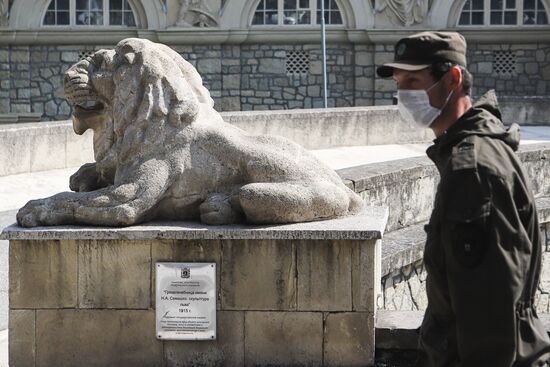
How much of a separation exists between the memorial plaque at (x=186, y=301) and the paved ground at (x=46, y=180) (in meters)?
0.96

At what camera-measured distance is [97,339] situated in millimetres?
5871

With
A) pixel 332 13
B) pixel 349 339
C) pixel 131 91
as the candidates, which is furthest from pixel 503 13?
pixel 349 339

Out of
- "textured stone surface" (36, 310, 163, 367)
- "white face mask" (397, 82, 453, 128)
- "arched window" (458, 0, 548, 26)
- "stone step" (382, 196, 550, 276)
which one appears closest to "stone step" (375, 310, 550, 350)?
"textured stone surface" (36, 310, 163, 367)

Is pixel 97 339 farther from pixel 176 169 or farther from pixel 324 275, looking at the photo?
pixel 324 275

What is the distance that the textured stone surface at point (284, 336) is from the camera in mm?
5785

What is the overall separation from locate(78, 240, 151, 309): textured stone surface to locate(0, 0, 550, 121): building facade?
23808mm

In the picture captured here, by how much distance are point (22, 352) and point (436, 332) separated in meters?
2.87

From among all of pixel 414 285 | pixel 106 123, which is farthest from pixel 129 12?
pixel 106 123

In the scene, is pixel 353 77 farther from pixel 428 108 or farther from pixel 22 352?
pixel 428 108

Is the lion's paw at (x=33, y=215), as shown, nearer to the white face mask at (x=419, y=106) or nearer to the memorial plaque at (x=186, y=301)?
the memorial plaque at (x=186, y=301)

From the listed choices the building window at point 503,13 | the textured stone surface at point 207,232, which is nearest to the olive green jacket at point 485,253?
the textured stone surface at point 207,232

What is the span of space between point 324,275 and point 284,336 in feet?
1.10

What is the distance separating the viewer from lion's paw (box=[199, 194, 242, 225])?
581 cm

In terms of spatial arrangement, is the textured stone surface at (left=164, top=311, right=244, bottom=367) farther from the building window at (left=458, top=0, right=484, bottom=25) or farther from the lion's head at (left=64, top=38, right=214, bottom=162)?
the building window at (left=458, top=0, right=484, bottom=25)
